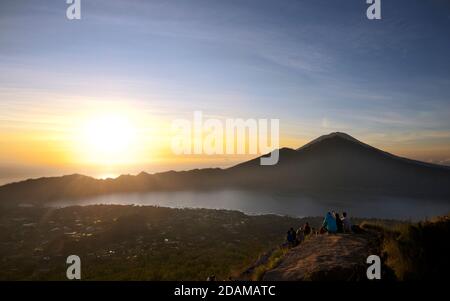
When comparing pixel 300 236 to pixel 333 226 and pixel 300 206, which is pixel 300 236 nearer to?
pixel 333 226

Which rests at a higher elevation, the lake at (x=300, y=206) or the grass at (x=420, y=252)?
the grass at (x=420, y=252)

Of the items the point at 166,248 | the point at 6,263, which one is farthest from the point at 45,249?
the point at 166,248

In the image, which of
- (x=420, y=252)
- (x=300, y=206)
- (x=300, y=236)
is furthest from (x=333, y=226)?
(x=300, y=206)

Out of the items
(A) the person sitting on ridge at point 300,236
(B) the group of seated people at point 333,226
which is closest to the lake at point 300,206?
(A) the person sitting on ridge at point 300,236

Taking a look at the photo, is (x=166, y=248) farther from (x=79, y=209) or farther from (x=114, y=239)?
(x=79, y=209)

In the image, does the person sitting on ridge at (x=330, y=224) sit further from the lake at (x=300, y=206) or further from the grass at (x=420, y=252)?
the lake at (x=300, y=206)

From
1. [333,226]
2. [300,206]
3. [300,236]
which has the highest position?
[333,226]

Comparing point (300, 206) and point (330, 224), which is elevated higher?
point (330, 224)

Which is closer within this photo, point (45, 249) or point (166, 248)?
point (166, 248)

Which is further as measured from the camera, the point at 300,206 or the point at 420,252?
the point at 300,206

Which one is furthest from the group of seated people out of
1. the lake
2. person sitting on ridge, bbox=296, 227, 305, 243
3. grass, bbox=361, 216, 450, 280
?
the lake

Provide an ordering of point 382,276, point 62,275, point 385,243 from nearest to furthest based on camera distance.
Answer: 1. point 382,276
2. point 385,243
3. point 62,275
